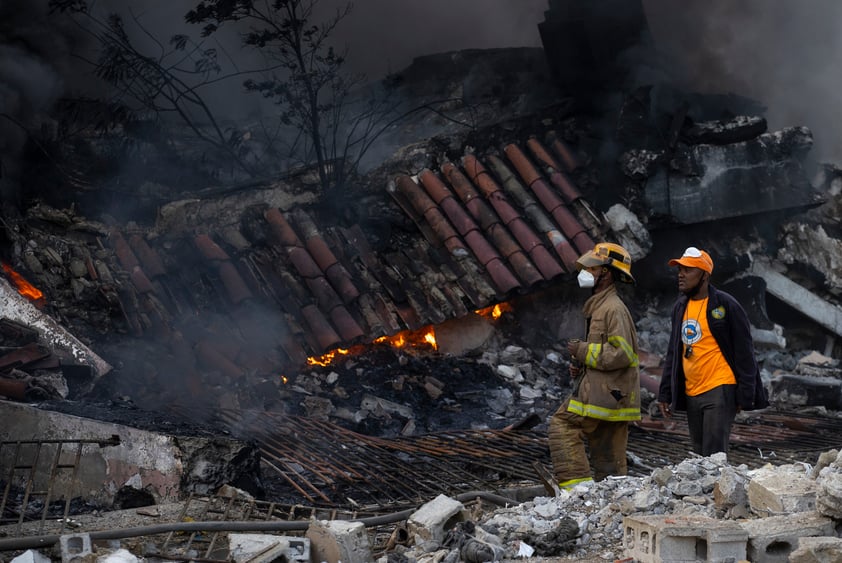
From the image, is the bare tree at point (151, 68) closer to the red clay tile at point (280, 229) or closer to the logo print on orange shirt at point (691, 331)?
the red clay tile at point (280, 229)

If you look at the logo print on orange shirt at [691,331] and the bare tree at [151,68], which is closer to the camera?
the logo print on orange shirt at [691,331]

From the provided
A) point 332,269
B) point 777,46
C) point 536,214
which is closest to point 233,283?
point 332,269

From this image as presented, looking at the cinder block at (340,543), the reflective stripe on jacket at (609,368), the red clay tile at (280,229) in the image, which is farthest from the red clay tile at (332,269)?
the cinder block at (340,543)

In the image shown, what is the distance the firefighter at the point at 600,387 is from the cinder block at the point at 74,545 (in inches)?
117

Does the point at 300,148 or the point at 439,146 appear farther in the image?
the point at 300,148

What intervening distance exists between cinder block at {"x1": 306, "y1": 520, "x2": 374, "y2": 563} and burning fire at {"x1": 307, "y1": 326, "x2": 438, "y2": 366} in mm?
5023

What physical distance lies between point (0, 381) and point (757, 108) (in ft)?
31.4

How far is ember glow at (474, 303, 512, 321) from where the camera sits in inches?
404

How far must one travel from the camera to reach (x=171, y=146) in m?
11.3

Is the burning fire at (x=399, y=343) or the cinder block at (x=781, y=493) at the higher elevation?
the burning fire at (x=399, y=343)

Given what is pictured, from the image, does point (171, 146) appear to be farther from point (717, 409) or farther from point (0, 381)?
point (717, 409)

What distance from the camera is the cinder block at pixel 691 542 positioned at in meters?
3.71

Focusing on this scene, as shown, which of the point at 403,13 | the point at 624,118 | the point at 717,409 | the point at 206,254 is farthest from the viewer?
the point at 403,13

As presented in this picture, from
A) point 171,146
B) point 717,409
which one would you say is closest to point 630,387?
point 717,409
